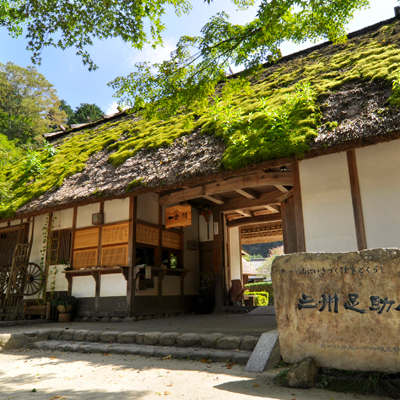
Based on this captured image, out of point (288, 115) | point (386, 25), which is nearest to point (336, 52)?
point (386, 25)

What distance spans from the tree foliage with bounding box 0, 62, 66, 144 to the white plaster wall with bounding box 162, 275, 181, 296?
54.5 ft

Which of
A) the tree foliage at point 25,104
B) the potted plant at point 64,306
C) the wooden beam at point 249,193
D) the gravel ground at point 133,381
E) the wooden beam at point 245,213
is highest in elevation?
the tree foliage at point 25,104

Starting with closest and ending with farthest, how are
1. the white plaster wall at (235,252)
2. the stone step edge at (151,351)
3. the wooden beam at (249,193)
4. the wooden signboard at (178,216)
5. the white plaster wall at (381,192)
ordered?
the stone step edge at (151,351) < the white plaster wall at (381,192) < the wooden beam at (249,193) < the wooden signboard at (178,216) < the white plaster wall at (235,252)

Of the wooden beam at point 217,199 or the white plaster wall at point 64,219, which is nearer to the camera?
the white plaster wall at point 64,219

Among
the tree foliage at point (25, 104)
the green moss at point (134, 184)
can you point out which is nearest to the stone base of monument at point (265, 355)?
the green moss at point (134, 184)

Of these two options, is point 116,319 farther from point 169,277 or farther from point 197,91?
point 197,91

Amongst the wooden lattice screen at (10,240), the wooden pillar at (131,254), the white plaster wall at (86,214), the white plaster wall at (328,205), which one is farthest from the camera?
the wooden lattice screen at (10,240)

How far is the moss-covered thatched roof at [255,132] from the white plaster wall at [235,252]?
4.58m

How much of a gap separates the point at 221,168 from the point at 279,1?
232cm

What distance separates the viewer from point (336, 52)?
25.0 ft

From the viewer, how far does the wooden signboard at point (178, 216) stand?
8.43 m

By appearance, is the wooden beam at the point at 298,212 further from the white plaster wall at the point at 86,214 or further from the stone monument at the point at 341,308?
the white plaster wall at the point at 86,214

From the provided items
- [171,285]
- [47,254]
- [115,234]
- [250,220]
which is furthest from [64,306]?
[250,220]

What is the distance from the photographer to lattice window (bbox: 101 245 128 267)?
7.78 meters
